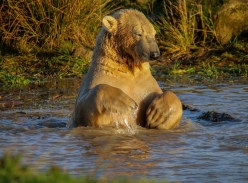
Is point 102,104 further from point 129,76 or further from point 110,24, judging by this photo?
point 110,24

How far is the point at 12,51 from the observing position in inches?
466

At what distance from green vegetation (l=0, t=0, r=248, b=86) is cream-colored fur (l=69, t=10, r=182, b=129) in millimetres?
4784

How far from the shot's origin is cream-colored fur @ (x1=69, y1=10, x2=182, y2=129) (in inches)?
217

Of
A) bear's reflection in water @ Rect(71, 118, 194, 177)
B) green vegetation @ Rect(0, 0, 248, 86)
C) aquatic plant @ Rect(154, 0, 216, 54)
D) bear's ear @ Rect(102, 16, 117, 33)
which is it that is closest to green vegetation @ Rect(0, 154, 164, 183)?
bear's reflection in water @ Rect(71, 118, 194, 177)

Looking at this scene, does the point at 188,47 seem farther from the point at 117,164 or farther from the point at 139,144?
the point at 117,164

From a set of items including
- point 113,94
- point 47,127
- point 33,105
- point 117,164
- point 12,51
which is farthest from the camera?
point 12,51

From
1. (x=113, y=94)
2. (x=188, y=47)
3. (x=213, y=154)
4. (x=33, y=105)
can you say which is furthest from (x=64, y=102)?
(x=188, y=47)

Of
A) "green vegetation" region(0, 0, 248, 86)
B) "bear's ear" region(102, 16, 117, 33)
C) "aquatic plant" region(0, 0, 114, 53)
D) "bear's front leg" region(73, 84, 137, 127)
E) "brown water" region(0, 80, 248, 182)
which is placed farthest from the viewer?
"aquatic plant" region(0, 0, 114, 53)

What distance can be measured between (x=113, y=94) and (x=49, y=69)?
245 inches

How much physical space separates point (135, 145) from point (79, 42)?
284 inches

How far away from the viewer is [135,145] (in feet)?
16.4

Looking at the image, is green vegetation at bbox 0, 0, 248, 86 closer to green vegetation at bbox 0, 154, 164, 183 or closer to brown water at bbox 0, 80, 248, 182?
brown water at bbox 0, 80, 248, 182

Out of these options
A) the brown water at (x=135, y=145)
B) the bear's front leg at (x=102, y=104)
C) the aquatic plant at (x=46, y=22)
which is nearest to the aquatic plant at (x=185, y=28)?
the aquatic plant at (x=46, y=22)

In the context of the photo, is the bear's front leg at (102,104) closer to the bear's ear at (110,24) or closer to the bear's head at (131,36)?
the bear's head at (131,36)
